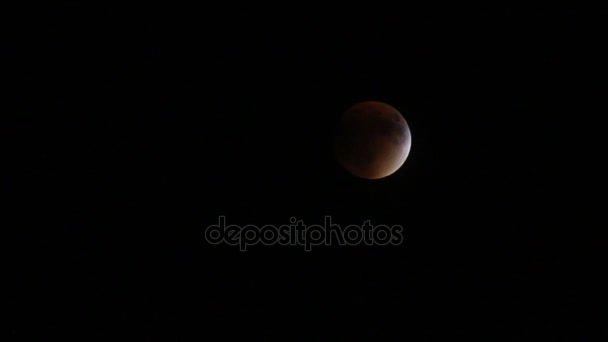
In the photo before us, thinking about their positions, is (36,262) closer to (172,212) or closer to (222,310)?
(172,212)

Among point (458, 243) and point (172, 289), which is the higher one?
point (458, 243)

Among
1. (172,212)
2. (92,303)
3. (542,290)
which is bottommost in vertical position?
(92,303)

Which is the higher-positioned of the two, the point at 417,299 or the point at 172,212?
the point at 172,212

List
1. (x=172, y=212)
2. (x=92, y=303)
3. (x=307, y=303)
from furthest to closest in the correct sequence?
(x=307, y=303) < (x=172, y=212) < (x=92, y=303)

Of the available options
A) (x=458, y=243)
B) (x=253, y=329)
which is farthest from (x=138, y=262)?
(x=458, y=243)

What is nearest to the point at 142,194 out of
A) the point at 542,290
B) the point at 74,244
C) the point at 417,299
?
the point at 74,244

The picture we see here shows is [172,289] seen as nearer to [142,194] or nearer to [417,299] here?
[142,194]

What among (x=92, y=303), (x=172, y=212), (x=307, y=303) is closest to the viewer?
(x=92, y=303)

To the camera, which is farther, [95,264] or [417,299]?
[417,299]

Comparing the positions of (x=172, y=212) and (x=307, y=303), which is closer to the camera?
(x=172, y=212)
